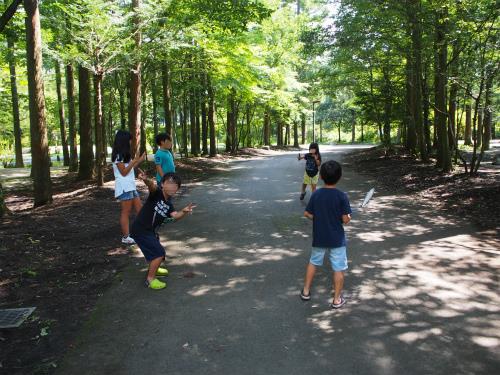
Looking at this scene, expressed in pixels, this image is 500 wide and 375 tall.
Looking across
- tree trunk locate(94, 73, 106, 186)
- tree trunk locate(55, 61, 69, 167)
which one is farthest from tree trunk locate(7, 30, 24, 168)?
tree trunk locate(94, 73, 106, 186)

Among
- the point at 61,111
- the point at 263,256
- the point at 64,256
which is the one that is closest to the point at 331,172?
the point at 263,256

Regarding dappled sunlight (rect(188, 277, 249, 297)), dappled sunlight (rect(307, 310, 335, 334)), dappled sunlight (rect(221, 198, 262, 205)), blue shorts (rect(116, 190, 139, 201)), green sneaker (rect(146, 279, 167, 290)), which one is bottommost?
dappled sunlight (rect(307, 310, 335, 334))

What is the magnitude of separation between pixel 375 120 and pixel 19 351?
20.6 meters

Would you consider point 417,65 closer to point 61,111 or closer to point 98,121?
point 98,121

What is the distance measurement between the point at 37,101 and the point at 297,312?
8041mm

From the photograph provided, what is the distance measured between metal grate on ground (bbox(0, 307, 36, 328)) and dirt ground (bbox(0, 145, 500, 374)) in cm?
5

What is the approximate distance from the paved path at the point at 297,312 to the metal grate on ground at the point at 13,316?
2.25 ft

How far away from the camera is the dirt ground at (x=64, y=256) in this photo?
12.1 feet

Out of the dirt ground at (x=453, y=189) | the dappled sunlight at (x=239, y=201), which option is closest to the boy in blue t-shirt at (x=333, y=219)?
the dirt ground at (x=453, y=189)

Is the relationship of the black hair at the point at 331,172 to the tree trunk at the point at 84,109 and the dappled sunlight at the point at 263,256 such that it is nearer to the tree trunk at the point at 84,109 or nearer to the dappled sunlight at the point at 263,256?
the dappled sunlight at the point at 263,256

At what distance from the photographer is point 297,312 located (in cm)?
421

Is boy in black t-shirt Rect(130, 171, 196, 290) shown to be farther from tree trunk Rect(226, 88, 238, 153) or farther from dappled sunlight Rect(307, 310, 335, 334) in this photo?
tree trunk Rect(226, 88, 238, 153)

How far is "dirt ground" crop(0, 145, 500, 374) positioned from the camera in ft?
12.1

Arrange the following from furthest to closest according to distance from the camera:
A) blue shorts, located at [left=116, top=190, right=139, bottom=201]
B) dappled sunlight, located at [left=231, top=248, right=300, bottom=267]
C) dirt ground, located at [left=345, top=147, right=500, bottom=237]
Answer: dirt ground, located at [left=345, top=147, right=500, bottom=237] < blue shorts, located at [left=116, top=190, right=139, bottom=201] < dappled sunlight, located at [left=231, top=248, right=300, bottom=267]
